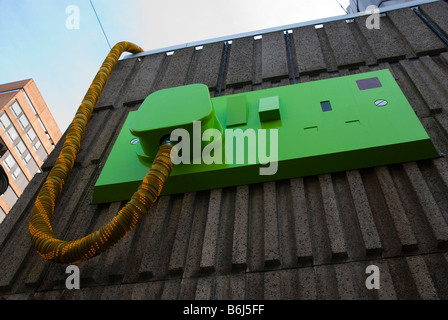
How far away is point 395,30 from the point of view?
124 inches

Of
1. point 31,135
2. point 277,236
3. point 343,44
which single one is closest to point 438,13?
point 343,44

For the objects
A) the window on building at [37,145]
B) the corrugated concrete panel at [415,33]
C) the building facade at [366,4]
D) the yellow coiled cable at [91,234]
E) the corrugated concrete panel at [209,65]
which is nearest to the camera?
the yellow coiled cable at [91,234]

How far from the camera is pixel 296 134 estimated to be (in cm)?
216

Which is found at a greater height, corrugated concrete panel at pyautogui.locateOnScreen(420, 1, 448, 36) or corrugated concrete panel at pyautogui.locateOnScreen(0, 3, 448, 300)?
corrugated concrete panel at pyautogui.locateOnScreen(420, 1, 448, 36)

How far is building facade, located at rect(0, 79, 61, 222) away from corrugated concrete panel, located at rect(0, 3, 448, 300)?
2619 cm

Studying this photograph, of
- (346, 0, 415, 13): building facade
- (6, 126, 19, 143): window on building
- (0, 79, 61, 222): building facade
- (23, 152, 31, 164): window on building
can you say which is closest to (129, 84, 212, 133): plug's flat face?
(346, 0, 415, 13): building facade

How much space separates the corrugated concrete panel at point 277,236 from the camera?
62.5 inches

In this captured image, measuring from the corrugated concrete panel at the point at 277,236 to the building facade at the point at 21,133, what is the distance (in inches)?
1031

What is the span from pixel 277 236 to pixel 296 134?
0.64m

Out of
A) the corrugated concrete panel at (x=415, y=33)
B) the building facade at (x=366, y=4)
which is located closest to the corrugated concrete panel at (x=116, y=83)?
the corrugated concrete panel at (x=415, y=33)

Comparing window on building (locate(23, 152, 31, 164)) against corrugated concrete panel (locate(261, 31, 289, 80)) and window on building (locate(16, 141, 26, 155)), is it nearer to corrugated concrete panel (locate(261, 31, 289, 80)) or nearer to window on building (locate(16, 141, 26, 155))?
window on building (locate(16, 141, 26, 155))

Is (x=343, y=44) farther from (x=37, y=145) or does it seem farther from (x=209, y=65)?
(x=37, y=145)

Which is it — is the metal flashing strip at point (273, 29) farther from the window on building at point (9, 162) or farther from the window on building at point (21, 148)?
the window on building at point (21, 148)

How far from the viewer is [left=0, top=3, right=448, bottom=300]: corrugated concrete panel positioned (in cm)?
159
